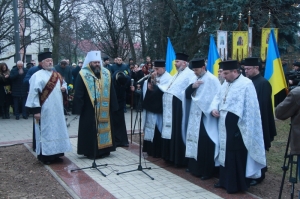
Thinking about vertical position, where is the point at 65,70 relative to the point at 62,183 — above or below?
above

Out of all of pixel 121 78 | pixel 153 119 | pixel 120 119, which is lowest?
pixel 120 119

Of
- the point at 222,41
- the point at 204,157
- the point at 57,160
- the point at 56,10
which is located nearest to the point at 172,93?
the point at 204,157

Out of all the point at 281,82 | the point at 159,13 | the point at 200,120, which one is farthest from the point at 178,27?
A: the point at 200,120

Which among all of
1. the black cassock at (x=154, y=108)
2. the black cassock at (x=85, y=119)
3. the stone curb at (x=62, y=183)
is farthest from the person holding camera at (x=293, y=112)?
the black cassock at (x=85, y=119)

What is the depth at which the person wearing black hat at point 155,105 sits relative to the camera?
7.74 meters

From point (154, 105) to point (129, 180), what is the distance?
1774mm

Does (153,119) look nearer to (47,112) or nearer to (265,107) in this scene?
(47,112)

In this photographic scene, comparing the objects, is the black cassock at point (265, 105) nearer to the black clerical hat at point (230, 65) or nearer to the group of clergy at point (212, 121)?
the group of clergy at point (212, 121)

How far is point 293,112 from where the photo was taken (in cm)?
459

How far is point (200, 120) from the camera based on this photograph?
260 inches

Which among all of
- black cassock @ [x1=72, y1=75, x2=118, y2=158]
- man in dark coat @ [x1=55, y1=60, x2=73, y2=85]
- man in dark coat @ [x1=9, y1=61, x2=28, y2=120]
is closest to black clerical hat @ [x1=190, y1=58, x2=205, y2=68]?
black cassock @ [x1=72, y1=75, x2=118, y2=158]

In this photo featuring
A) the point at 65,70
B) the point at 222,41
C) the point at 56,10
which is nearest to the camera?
the point at 222,41

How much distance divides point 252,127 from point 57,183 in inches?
130

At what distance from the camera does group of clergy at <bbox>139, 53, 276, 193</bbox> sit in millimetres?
5812
